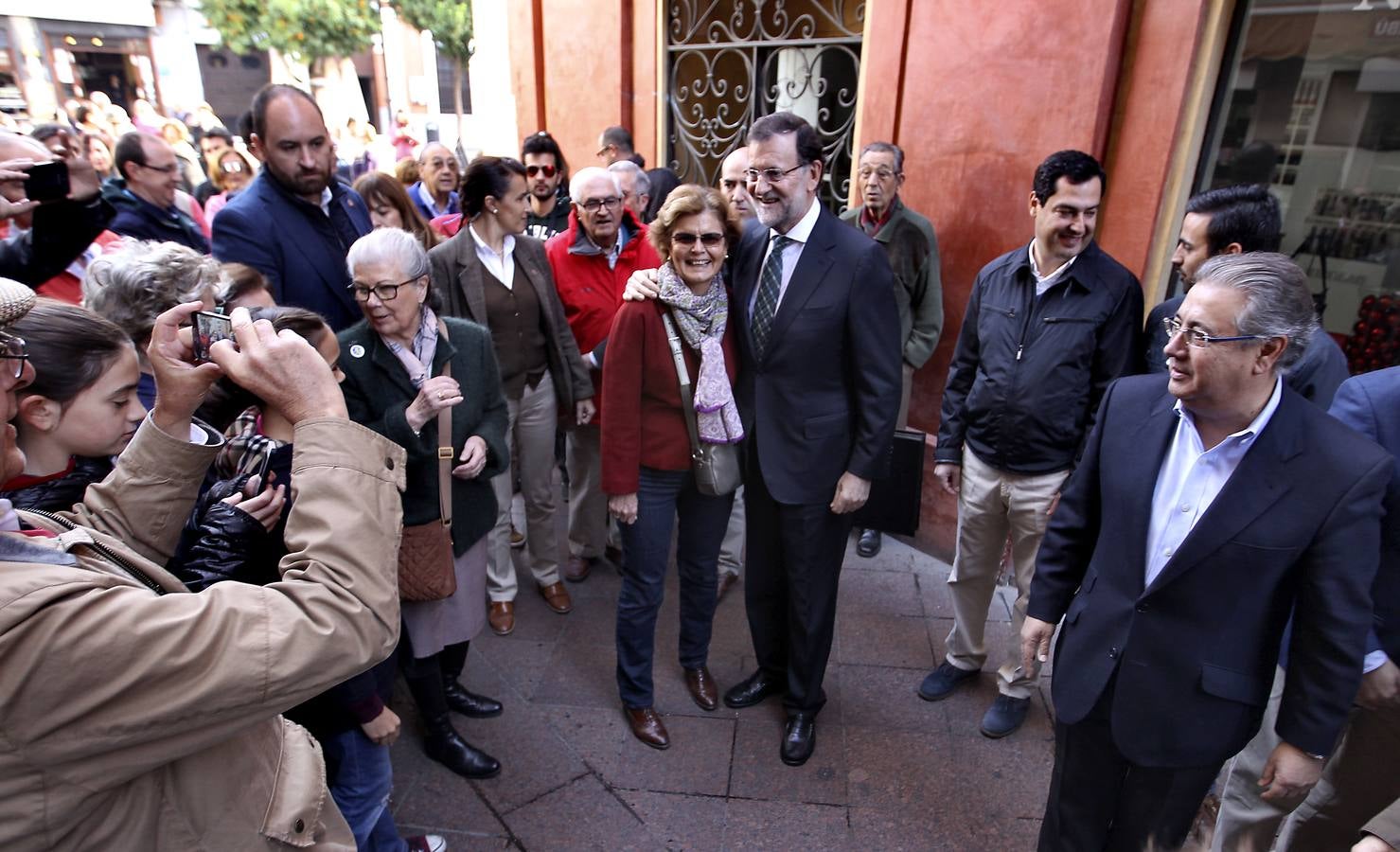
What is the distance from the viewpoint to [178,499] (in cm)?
159

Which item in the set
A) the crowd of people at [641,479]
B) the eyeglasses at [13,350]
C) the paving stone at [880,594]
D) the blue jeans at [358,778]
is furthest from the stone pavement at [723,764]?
the eyeglasses at [13,350]

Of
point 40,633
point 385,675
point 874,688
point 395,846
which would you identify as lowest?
point 874,688

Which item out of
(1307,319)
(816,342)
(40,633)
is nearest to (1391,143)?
(1307,319)

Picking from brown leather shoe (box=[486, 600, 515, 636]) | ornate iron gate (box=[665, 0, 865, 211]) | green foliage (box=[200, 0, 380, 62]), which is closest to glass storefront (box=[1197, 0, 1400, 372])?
ornate iron gate (box=[665, 0, 865, 211])

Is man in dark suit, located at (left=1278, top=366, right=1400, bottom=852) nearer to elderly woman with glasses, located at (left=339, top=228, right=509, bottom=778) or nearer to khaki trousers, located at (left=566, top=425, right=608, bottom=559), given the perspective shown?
elderly woman with glasses, located at (left=339, top=228, right=509, bottom=778)

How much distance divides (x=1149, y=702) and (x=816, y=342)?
4.79 ft

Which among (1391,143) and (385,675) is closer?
(385,675)

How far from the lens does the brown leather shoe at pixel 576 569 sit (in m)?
4.36

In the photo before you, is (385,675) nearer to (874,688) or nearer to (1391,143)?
(874,688)

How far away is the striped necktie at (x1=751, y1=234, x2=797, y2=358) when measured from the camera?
281 cm

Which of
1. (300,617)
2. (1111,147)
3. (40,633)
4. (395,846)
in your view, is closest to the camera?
(40,633)

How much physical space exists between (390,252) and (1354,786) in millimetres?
3199

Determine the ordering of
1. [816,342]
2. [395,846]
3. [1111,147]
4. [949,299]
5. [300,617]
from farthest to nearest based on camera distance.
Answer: [949,299] < [1111,147] < [816,342] < [395,846] < [300,617]

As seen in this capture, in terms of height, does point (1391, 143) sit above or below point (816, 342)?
above
